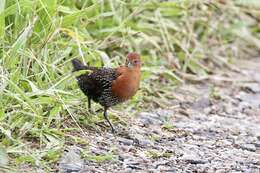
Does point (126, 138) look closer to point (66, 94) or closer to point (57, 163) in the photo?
point (66, 94)

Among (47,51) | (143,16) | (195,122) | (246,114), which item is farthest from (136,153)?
(143,16)

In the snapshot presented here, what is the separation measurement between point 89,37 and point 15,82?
1661 mm

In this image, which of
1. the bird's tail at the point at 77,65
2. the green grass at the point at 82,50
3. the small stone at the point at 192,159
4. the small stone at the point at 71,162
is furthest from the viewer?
the bird's tail at the point at 77,65

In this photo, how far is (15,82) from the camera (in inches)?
189

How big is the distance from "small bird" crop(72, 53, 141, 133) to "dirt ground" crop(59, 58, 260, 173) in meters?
0.24

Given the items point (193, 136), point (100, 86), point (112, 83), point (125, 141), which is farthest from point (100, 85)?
point (193, 136)

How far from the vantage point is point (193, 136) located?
5621mm

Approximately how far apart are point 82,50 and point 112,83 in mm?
640

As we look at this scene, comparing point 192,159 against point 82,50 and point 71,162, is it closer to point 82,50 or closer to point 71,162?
point 71,162

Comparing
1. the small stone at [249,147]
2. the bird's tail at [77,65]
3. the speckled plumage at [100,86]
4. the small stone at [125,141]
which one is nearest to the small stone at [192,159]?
the small stone at [125,141]

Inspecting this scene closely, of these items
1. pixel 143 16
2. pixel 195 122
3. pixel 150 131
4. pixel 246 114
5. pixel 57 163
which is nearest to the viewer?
pixel 57 163

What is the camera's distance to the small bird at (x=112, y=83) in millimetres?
5293

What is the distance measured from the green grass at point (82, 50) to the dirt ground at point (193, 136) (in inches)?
5.7

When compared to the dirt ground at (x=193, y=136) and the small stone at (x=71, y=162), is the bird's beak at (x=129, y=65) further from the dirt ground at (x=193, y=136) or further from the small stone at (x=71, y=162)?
the small stone at (x=71, y=162)
